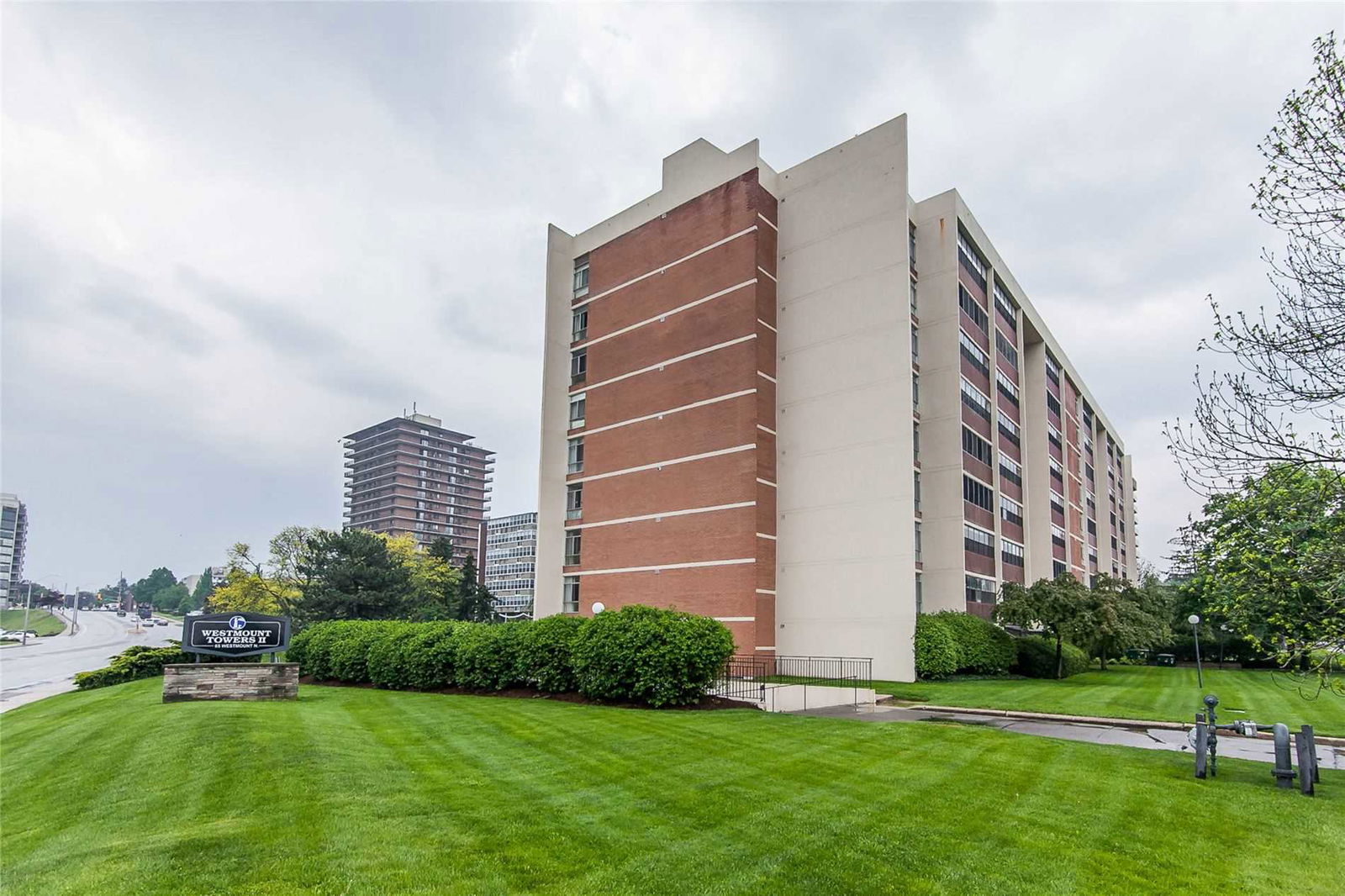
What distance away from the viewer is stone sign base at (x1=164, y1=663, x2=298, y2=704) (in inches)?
728

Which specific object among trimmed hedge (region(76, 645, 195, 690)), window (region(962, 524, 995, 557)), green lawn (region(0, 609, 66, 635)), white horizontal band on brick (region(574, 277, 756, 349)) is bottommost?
green lawn (region(0, 609, 66, 635))

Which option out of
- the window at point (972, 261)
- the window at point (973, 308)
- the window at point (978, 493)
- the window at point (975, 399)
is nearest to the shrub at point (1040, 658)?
the window at point (978, 493)

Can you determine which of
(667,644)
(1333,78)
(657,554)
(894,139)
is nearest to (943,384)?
(894,139)

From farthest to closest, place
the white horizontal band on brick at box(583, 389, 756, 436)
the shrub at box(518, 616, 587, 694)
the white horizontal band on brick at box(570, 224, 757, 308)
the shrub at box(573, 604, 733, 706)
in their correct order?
the white horizontal band on brick at box(570, 224, 757, 308)
the white horizontal band on brick at box(583, 389, 756, 436)
the shrub at box(518, 616, 587, 694)
the shrub at box(573, 604, 733, 706)

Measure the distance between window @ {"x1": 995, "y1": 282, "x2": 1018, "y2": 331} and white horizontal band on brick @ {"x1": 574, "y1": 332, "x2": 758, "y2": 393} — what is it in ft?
58.7

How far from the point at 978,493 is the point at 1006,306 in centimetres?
1597

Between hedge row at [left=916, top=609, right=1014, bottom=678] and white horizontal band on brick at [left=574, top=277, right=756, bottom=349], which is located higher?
white horizontal band on brick at [left=574, top=277, right=756, bottom=349]

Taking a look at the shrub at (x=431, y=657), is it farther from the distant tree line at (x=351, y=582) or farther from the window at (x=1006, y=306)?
the window at (x=1006, y=306)

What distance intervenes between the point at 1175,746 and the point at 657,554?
1034 inches

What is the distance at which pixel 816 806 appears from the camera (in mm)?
8883

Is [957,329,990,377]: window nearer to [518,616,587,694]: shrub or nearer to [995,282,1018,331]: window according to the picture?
[995,282,1018,331]: window

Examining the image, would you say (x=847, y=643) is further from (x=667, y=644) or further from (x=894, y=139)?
(x=894, y=139)

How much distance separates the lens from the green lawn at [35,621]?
111812 millimetres

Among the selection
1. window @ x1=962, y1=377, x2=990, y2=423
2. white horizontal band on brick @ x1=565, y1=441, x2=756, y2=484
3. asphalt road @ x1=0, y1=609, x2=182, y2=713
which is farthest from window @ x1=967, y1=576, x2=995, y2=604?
asphalt road @ x1=0, y1=609, x2=182, y2=713
